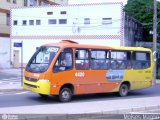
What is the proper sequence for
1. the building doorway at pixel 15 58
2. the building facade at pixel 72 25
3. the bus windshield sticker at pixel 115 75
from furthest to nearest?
the building doorway at pixel 15 58, the building facade at pixel 72 25, the bus windshield sticker at pixel 115 75

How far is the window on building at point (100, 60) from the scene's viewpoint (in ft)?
64.7

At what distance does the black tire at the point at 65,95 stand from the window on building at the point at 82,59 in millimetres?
1229

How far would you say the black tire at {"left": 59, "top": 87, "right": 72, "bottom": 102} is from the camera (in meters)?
18.0

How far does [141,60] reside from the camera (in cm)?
2267

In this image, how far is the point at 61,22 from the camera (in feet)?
155

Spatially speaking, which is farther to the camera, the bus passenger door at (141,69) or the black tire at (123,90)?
the bus passenger door at (141,69)

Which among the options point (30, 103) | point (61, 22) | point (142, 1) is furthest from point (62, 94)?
point (142, 1)

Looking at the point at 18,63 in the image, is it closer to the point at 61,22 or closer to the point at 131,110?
the point at 61,22

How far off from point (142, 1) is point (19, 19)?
17657 millimetres

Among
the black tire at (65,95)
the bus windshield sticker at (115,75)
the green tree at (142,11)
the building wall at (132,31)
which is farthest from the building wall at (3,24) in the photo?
the black tire at (65,95)

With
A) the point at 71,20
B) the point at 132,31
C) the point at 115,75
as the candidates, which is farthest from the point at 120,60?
the point at 132,31

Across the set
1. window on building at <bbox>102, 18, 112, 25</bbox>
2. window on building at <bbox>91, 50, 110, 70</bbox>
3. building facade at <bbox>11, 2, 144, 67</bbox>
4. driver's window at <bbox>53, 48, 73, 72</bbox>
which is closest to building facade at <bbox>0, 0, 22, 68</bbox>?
building facade at <bbox>11, 2, 144, 67</bbox>

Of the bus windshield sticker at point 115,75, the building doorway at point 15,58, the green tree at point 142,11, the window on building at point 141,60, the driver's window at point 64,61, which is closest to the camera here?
the driver's window at point 64,61

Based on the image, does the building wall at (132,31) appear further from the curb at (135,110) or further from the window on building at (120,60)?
the curb at (135,110)
